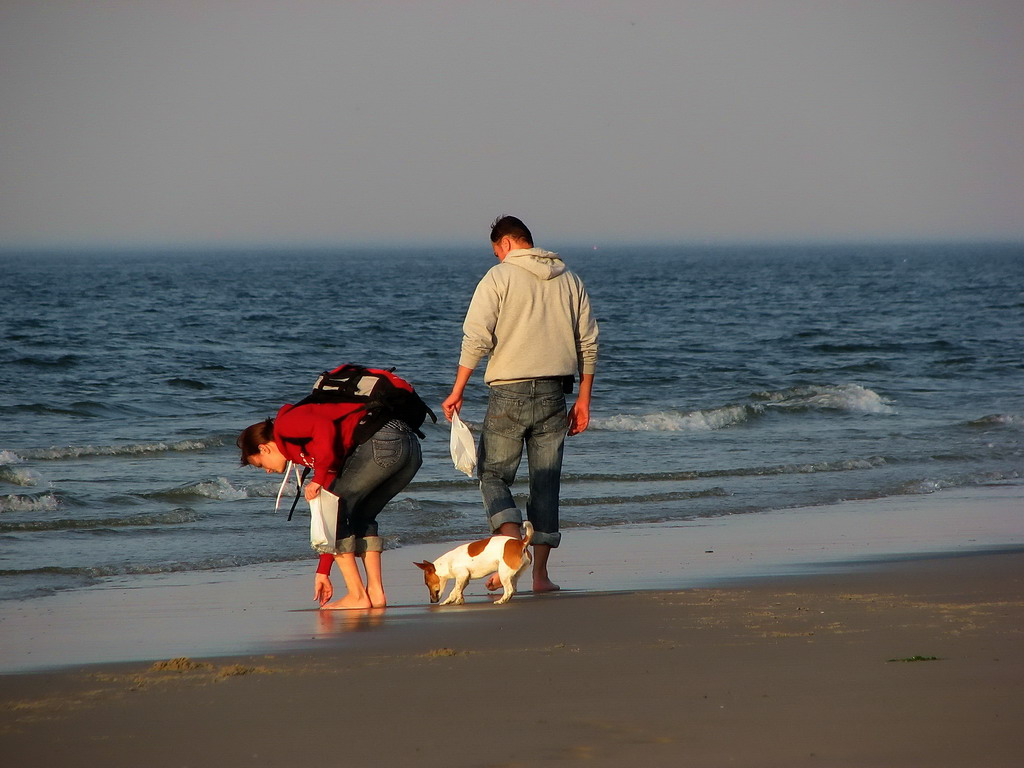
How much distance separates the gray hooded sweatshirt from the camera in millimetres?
5223

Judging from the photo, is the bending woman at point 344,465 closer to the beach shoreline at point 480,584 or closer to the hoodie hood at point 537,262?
the beach shoreline at point 480,584

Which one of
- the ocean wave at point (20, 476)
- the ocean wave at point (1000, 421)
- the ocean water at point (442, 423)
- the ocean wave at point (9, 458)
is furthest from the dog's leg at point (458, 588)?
→ the ocean wave at point (1000, 421)

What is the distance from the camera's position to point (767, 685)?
350cm

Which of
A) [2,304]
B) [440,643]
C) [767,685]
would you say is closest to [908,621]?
[767,685]

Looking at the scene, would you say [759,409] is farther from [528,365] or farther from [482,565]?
[482,565]

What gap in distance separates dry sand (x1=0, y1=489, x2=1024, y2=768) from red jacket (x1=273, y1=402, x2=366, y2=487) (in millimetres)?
675

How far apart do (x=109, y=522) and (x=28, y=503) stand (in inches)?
34.0

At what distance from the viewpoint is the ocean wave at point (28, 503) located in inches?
Result: 329

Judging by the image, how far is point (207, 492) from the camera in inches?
354

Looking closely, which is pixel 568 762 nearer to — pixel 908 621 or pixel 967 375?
pixel 908 621

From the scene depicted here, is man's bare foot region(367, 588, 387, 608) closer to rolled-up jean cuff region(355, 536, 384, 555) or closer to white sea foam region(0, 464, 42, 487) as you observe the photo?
rolled-up jean cuff region(355, 536, 384, 555)

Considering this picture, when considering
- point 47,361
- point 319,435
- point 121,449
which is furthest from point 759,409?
point 47,361

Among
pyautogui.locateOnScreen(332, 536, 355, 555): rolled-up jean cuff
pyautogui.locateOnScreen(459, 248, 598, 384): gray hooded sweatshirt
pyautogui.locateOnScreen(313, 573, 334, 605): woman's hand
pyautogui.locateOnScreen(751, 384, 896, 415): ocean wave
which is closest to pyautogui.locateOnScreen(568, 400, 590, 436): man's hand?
pyautogui.locateOnScreen(459, 248, 598, 384): gray hooded sweatshirt

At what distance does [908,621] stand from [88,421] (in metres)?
11.2
